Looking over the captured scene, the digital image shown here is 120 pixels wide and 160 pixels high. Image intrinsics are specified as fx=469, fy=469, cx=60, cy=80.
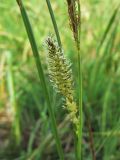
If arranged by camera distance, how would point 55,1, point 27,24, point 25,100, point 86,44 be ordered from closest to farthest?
point 27,24
point 25,100
point 86,44
point 55,1

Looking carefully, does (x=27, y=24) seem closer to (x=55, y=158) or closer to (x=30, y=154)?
(x=30, y=154)

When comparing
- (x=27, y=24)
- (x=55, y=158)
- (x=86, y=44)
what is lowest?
(x=55, y=158)

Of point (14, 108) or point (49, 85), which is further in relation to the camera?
point (14, 108)

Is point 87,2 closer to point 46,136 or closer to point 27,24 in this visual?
point 46,136

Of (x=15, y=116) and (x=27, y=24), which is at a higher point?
(x=27, y=24)

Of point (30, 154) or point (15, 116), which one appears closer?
point (30, 154)

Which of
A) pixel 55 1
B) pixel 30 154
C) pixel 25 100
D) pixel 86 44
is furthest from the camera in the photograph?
pixel 55 1

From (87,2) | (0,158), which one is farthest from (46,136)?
(87,2)
